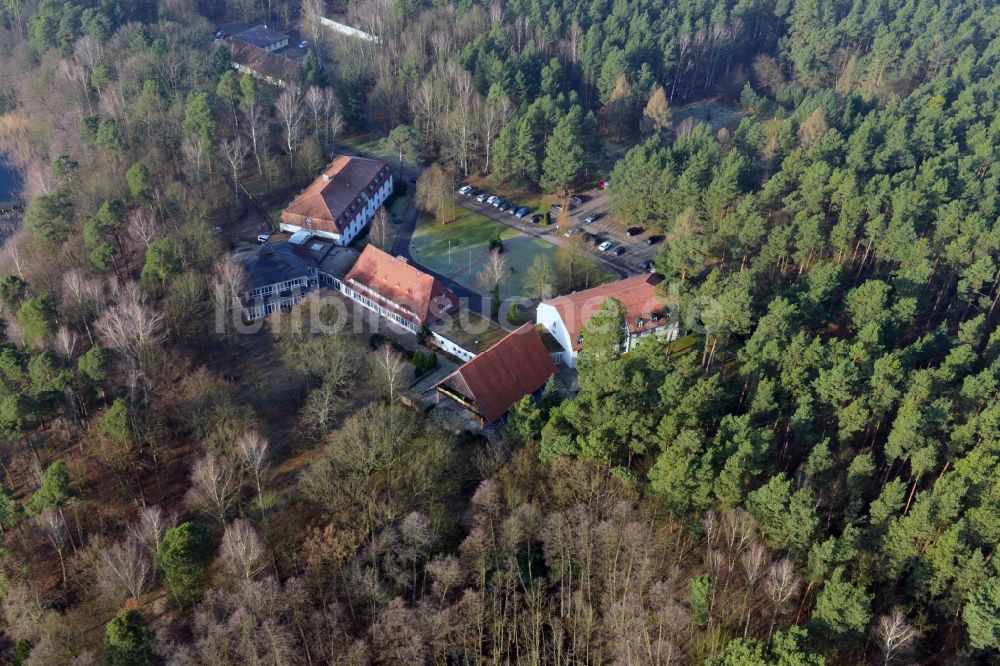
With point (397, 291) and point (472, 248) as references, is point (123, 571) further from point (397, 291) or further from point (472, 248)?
point (472, 248)

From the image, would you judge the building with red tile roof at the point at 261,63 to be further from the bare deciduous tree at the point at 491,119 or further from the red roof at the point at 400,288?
the red roof at the point at 400,288

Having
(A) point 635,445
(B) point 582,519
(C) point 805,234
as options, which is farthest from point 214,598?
(C) point 805,234

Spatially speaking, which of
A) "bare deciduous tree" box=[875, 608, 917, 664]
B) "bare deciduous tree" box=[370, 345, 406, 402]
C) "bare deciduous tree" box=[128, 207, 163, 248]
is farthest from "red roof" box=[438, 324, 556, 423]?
"bare deciduous tree" box=[128, 207, 163, 248]

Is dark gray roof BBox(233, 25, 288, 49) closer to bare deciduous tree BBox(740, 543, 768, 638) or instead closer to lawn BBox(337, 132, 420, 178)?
lawn BBox(337, 132, 420, 178)

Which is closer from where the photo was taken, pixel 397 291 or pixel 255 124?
pixel 397 291

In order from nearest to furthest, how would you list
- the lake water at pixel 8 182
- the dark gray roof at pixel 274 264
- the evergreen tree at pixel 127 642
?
the evergreen tree at pixel 127 642 < the dark gray roof at pixel 274 264 < the lake water at pixel 8 182

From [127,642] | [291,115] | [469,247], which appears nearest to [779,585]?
[127,642]

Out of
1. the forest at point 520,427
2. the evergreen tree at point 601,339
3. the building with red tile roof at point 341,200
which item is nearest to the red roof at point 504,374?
the forest at point 520,427
